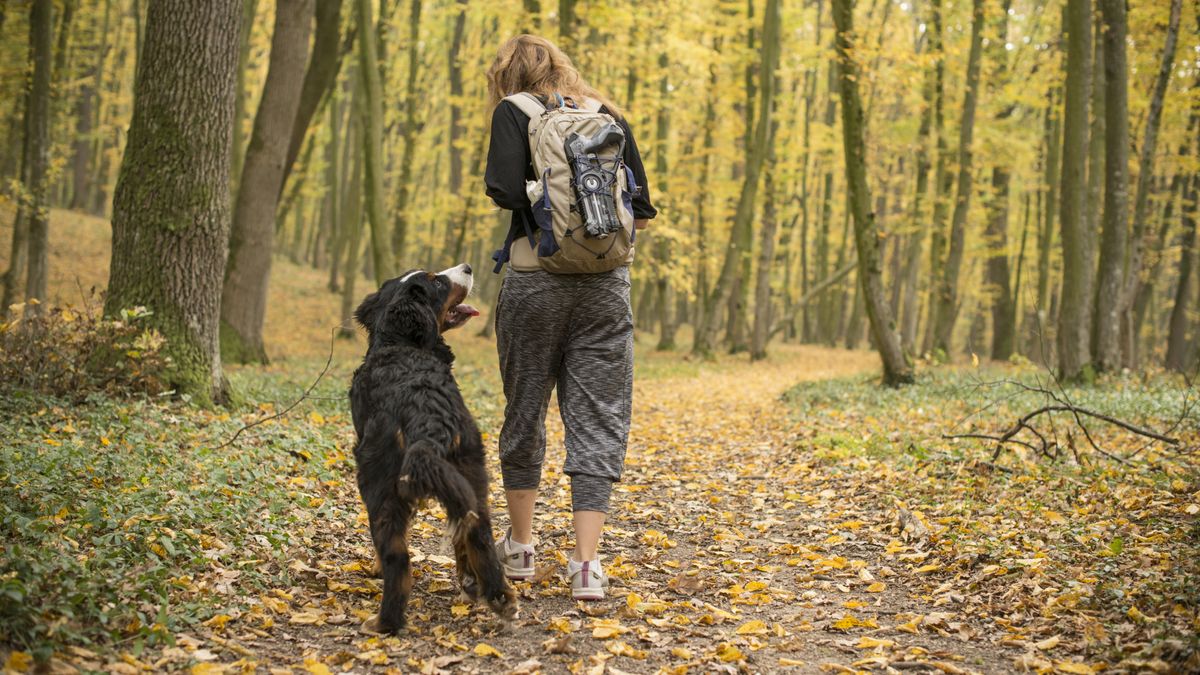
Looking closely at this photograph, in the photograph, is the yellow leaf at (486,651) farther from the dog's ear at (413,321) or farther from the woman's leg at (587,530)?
the dog's ear at (413,321)

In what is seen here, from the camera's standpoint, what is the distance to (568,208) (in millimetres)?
3766

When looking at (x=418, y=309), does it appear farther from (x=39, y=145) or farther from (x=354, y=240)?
(x=354, y=240)

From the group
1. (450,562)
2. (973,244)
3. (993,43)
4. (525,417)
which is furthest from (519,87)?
(973,244)

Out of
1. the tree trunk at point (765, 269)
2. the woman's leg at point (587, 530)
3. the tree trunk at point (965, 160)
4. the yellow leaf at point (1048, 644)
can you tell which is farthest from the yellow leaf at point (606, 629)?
the tree trunk at point (765, 269)

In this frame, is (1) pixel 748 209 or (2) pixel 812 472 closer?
(2) pixel 812 472

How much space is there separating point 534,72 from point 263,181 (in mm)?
9339

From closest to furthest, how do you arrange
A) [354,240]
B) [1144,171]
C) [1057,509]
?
[1057,509], [1144,171], [354,240]

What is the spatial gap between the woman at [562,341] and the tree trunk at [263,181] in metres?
9.13

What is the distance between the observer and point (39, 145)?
562 inches

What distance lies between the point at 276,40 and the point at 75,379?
7.25m

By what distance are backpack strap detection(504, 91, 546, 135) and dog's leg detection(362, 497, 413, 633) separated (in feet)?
5.84

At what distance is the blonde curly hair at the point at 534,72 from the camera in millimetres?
4117

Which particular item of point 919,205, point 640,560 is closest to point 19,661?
point 640,560

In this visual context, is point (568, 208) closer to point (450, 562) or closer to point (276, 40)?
point (450, 562)
